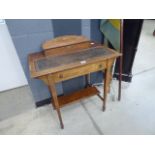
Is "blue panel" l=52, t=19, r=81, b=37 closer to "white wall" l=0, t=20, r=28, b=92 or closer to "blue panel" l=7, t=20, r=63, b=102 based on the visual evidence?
"blue panel" l=7, t=20, r=63, b=102

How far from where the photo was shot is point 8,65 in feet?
7.36

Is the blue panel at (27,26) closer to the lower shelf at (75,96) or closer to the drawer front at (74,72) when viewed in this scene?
the drawer front at (74,72)

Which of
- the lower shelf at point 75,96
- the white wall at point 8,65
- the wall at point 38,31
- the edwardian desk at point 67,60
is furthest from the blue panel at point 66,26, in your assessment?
the white wall at point 8,65

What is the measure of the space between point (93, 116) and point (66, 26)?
44.4 inches

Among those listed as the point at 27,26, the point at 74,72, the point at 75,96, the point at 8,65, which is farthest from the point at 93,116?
the point at 8,65

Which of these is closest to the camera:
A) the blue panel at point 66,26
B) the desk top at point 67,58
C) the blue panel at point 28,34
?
the desk top at point 67,58

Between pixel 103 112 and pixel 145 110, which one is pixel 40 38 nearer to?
pixel 103 112

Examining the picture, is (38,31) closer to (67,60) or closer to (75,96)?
(67,60)

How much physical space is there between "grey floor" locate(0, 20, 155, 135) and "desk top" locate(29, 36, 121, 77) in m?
0.81

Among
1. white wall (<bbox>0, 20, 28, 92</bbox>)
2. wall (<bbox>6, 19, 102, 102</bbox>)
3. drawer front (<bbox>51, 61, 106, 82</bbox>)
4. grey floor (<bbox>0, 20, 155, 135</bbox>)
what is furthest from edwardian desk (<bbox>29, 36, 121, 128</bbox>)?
white wall (<bbox>0, 20, 28, 92</bbox>)

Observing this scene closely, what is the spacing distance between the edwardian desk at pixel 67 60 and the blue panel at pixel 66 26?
11 centimetres

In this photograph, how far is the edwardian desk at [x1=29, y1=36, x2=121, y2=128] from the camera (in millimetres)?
1242

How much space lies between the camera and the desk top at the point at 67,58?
1235 millimetres
